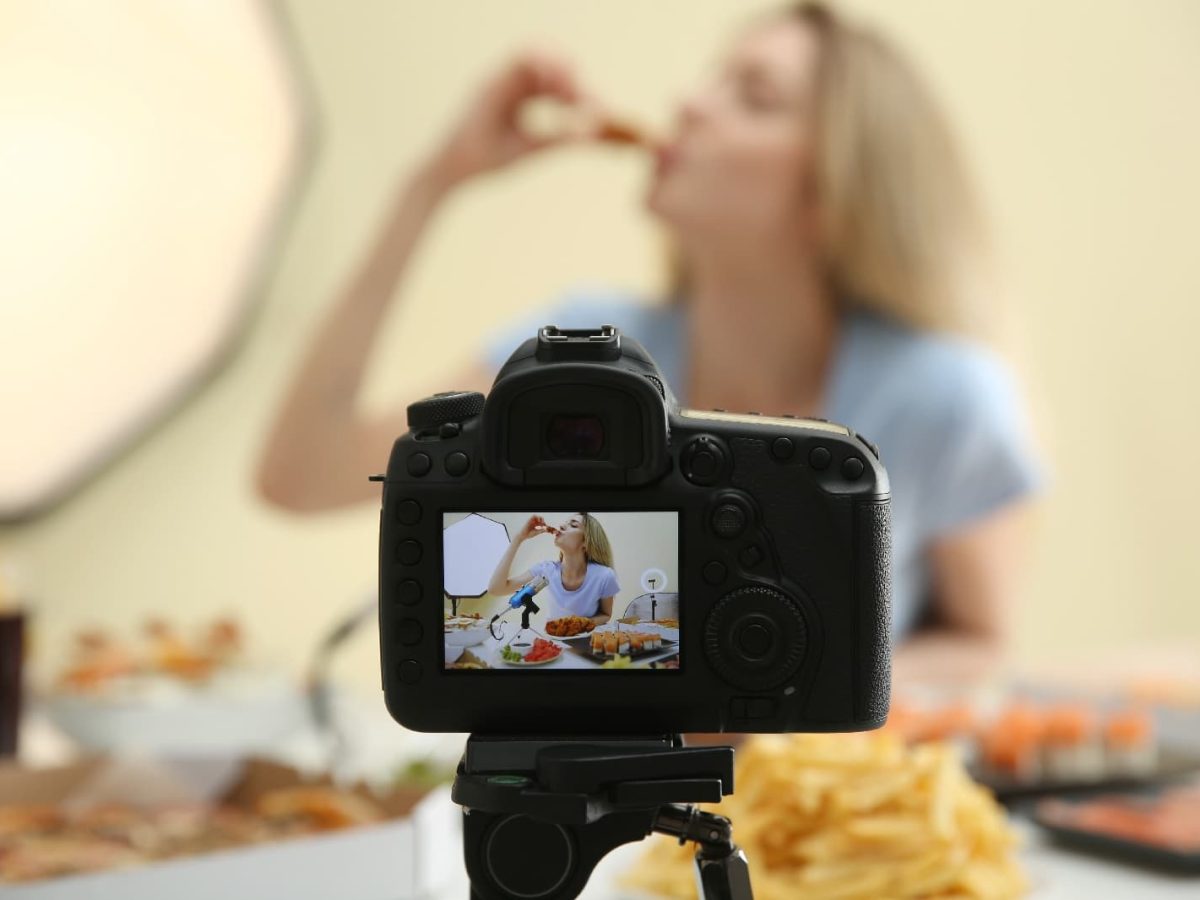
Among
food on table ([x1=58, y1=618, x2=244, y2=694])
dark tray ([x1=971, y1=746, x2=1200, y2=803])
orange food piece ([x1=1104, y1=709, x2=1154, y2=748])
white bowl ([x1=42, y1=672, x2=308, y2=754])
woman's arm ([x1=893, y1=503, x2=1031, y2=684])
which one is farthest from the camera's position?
woman's arm ([x1=893, y1=503, x2=1031, y2=684])

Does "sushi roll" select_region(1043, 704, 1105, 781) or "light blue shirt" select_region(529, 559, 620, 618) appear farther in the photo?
"sushi roll" select_region(1043, 704, 1105, 781)

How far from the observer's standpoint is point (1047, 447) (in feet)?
9.36

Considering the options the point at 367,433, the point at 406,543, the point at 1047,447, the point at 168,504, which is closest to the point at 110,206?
the point at 168,504

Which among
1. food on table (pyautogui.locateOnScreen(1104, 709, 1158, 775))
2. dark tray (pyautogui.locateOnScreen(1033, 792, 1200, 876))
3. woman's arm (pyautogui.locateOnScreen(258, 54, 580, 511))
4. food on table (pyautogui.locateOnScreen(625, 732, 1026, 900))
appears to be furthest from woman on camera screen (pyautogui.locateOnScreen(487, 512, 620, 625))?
woman's arm (pyautogui.locateOnScreen(258, 54, 580, 511))

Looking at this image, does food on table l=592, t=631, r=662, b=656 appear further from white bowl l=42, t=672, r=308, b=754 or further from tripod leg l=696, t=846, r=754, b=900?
white bowl l=42, t=672, r=308, b=754

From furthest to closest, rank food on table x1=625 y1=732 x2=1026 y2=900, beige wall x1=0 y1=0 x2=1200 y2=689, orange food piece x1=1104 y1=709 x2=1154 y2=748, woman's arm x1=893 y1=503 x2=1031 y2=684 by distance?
1. beige wall x1=0 y1=0 x2=1200 y2=689
2. woman's arm x1=893 y1=503 x2=1031 y2=684
3. orange food piece x1=1104 y1=709 x2=1154 y2=748
4. food on table x1=625 y1=732 x2=1026 y2=900

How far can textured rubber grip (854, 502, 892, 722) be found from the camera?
518 mm

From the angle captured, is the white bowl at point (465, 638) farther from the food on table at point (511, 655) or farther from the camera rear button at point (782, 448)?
the camera rear button at point (782, 448)

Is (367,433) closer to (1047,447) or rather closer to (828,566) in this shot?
(828,566)

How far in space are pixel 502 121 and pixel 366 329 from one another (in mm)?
349

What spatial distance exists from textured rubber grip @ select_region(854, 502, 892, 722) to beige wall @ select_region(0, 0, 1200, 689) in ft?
6.36

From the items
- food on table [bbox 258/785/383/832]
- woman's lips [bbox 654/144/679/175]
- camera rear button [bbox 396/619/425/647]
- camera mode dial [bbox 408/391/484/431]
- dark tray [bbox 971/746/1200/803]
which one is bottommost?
dark tray [bbox 971/746/1200/803]

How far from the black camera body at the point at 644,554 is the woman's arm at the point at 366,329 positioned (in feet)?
3.82

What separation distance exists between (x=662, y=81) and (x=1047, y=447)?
3.97ft
